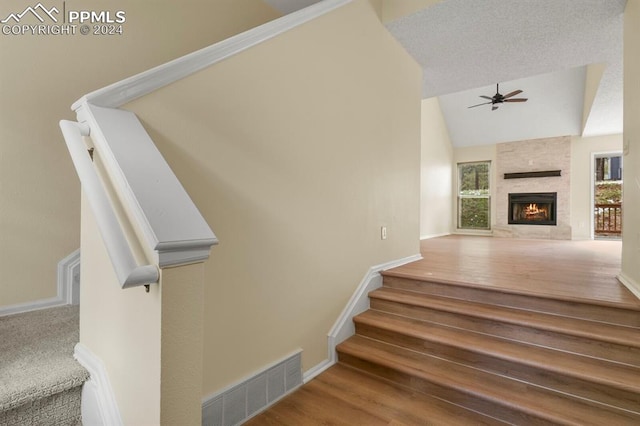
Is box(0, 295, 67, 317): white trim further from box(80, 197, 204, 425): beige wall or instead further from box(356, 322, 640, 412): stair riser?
box(356, 322, 640, 412): stair riser

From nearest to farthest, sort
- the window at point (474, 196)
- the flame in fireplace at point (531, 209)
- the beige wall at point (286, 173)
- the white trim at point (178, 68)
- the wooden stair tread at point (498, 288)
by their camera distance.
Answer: the white trim at point (178, 68) < the beige wall at point (286, 173) < the wooden stair tread at point (498, 288) < the flame in fireplace at point (531, 209) < the window at point (474, 196)

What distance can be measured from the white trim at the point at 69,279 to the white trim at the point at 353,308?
5.47 feet

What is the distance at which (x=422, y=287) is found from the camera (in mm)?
2615

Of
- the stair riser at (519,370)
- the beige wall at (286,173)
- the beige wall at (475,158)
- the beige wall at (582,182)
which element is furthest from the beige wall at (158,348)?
the beige wall at (582,182)

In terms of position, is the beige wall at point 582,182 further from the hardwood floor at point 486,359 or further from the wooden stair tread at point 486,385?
the wooden stair tread at point 486,385

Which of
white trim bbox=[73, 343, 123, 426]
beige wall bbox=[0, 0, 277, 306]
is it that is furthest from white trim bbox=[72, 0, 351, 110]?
white trim bbox=[73, 343, 123, 426]

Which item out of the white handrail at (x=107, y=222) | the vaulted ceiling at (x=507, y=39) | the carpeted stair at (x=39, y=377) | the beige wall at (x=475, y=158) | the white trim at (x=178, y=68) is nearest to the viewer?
the white handrail at (x=107, y=222)

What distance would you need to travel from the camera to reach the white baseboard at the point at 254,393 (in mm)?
1442

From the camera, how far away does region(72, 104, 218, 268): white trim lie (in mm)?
851

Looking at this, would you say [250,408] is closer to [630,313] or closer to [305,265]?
[305,265]

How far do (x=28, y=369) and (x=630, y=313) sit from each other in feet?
10.3

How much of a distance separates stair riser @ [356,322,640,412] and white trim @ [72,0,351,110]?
2.14 m

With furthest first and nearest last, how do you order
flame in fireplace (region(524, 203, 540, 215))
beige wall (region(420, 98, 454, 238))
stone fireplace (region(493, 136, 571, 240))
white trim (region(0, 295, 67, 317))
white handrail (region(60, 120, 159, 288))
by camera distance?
flame in fireplace (region(524, 203, 540, 215)), stone fireplace (region(493, 136, 571, 240)), beige wall (region(420, 98, 454, 238)), white trim (region(0, 295, 67, 317)), white handrail (region(60, 120, 159, 288))

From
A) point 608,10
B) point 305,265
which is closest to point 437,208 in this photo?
point 608,10
